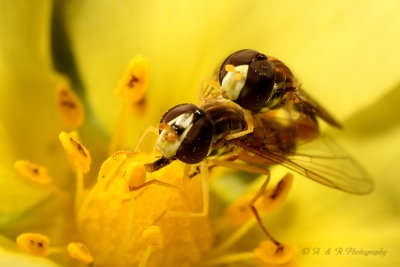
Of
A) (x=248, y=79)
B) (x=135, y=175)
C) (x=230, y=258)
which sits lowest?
(x=230, y=258)

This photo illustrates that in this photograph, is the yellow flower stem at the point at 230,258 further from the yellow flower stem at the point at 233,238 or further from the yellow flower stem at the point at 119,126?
the yellow flower stem at the point at 119,126

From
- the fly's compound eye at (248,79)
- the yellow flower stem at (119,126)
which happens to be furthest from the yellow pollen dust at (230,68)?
the yellow flower stem at (119,126)

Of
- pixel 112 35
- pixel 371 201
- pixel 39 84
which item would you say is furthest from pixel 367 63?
pixel 39 84

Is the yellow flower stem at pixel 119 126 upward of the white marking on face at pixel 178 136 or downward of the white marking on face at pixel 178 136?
downward

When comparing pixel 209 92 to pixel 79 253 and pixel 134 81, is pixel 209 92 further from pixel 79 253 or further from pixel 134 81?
pixel 79 253

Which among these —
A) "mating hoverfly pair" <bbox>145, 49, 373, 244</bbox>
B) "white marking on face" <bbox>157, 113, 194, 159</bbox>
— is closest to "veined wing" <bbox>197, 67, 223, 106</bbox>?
"mating hoverfly pair" <bbox>145, 49, 373, 244</bbox>

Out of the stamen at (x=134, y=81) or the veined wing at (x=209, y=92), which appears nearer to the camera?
the veined wing at (x=209, y=92)

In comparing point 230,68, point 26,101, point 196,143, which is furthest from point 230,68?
point 26,101

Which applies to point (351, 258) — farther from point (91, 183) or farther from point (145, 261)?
point (91, 183)
